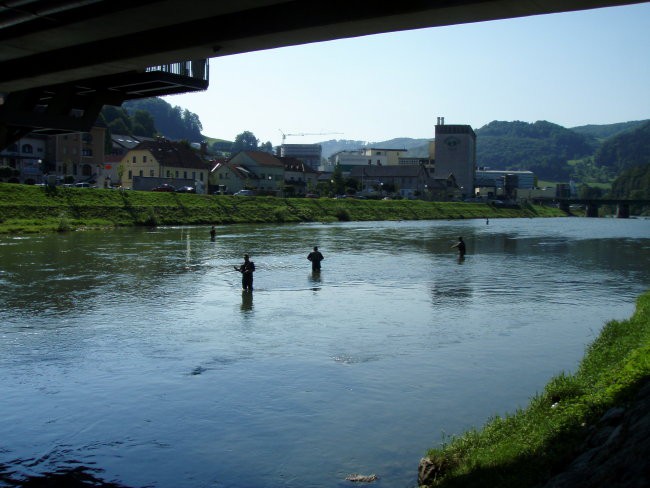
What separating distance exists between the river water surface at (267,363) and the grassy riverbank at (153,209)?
93.6 feet

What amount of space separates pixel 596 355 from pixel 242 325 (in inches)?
493

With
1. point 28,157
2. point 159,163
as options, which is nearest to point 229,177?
point 159,163

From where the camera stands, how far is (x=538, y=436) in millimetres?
11797

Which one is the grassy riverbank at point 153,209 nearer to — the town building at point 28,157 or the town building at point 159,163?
the town building at point 28,157

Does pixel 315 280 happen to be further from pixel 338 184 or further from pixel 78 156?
pixel 338 184

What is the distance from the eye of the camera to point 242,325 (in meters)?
25.6

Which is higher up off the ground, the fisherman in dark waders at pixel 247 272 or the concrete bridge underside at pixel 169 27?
the concrete bridge underside at pixel 169 27

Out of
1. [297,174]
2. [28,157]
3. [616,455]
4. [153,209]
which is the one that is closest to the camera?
[616,455]

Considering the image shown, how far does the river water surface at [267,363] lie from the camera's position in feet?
43.3

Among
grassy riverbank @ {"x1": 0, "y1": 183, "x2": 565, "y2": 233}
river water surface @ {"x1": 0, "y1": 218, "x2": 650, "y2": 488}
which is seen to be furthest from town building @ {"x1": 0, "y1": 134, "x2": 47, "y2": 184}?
river water surface @ {"x1": 0, "y1": 218, "x2": 650, "y2": 488}

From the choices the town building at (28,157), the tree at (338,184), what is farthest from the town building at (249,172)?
the town building at (28,157)

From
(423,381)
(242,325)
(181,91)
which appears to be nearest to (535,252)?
(242,325)

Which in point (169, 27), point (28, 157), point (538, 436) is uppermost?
point (28, 157)

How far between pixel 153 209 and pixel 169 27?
7639 cm
